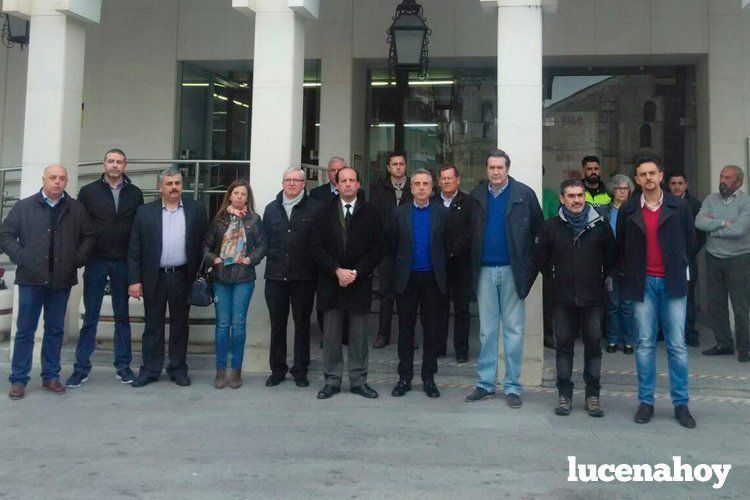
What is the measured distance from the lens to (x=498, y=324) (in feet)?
20.4

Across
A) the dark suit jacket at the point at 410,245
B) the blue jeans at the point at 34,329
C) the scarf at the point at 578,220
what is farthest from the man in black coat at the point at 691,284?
the blue jeans at the point at 34,329

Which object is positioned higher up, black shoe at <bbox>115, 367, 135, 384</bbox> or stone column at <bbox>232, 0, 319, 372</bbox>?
stone column at <bbox>232, 0, 319, 372</bbox>

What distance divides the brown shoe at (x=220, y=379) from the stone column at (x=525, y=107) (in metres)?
2.69

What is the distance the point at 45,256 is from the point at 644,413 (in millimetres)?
5399

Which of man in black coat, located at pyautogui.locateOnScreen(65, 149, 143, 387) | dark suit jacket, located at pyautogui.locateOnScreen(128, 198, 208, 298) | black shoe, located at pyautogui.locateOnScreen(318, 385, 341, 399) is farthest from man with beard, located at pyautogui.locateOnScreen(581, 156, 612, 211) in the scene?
man in black coat, located at pyautogui.locateOnScreen(65, 149, 143, 387)

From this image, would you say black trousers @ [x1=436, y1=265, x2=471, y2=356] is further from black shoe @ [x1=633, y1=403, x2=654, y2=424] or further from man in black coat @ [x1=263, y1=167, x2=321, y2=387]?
black shoe @ [x1=633, y1=403, x2=654, y2=424]

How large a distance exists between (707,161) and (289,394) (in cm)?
688

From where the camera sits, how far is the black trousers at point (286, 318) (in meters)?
6.56

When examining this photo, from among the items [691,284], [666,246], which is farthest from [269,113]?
[691,284]

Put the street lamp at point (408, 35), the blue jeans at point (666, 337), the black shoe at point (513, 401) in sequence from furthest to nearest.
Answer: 1. the street lamp at point (408, 35)
2. the black shoe at point (513, 401)
3. the blue jeans at point (666, 337)

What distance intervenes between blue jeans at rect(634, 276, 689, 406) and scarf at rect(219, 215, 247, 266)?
3586 millimetres

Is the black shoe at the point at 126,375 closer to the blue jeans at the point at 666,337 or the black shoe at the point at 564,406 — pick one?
the black shoe at the point at 564,406

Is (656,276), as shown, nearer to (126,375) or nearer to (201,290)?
(201,290)

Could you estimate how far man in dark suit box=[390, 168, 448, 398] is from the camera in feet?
20.2
